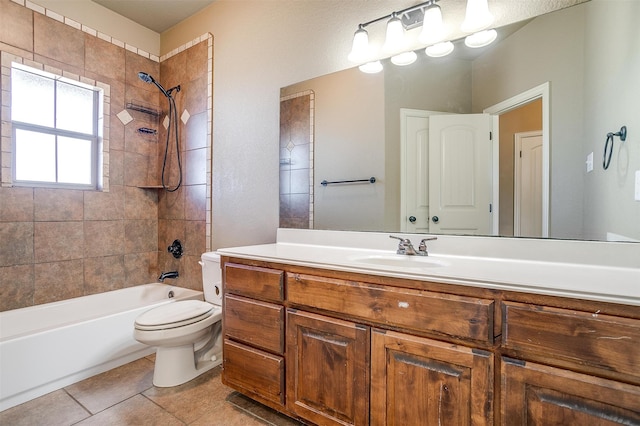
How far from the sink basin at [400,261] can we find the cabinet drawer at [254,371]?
24.1 inches

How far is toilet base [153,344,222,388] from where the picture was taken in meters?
1.86

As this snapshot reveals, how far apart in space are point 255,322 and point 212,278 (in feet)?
2.79

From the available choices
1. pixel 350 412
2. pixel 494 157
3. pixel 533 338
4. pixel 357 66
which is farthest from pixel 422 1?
pixel 350 412

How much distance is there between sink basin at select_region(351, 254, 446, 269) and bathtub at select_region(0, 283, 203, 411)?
163cm

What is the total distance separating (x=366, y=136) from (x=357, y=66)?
16.2 inches

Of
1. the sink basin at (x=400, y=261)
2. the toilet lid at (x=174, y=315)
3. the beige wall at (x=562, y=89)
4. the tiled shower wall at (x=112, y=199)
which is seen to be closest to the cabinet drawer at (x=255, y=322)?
the toilet lid at (x=174, y=315)

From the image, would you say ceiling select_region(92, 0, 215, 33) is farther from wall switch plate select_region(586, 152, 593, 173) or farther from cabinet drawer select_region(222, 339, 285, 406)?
wall switch plate select_region(586, 152, 593, 173)

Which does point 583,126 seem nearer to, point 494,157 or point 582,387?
point 494,157

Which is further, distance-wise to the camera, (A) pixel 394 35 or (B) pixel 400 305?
(A) pixel 394 35

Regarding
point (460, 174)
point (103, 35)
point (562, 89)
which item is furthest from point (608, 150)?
point (103, 35)

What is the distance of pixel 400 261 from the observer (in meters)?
1.48

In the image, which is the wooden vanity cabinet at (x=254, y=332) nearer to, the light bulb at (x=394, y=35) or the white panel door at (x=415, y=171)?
the white panel door at (x=415, y=171)

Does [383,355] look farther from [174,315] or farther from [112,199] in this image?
[112,199]

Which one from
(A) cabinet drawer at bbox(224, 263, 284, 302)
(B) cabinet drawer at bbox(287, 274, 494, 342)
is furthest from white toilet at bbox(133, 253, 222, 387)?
(B) cabinet drawer at bbox(287, 274, 494, 342)
